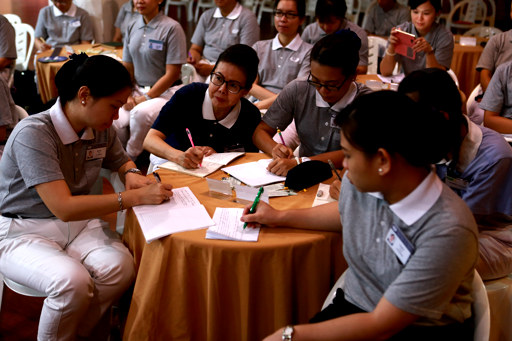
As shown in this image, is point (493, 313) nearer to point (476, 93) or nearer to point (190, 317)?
point (190, 317)

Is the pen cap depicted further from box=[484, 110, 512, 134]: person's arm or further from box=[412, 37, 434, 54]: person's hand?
box=[412, 37, 434, 54]: person's hand

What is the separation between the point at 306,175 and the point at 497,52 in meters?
2.99

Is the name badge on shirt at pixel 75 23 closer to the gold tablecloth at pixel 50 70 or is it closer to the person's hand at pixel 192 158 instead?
the gold tablecloth at pixel 50 70

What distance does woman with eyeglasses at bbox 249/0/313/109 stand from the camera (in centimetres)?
385

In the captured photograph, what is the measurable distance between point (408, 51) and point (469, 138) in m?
2.60

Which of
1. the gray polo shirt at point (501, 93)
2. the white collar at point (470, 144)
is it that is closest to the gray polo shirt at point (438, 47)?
the gray polo shirt at point (501, 93)

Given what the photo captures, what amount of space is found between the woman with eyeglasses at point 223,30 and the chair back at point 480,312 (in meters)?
3.54

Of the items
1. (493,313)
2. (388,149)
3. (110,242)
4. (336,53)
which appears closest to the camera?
(388,149)

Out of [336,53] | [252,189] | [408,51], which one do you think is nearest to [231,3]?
[408,51]

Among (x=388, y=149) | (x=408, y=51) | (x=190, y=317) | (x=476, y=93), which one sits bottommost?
(x=190, y=317)

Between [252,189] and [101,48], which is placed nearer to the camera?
[252,189]

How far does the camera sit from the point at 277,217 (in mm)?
1699

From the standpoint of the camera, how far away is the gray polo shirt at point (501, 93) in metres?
2.87

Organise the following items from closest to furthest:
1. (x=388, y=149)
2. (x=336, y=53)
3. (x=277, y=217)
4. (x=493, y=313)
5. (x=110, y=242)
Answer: (x=388, y=149) < (x=277, y=217) < (x=493, y=313) < (x=110, y=242) < (x=336, y=53)
